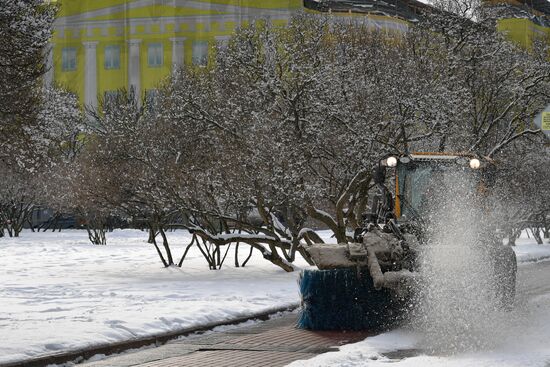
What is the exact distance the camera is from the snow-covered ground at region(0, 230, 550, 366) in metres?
13.3

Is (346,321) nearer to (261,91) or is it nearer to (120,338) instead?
(120,338)

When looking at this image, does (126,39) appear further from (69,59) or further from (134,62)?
(69,59)

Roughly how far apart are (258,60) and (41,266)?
11030 millimetres

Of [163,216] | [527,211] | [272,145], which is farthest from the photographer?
[527,211]

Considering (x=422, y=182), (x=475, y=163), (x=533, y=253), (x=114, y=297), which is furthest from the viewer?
(x=533, y=253)

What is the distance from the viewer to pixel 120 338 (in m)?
13.7

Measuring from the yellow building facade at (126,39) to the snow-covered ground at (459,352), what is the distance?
6340 cm

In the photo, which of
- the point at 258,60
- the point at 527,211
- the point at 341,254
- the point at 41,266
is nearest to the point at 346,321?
the point at 341,254

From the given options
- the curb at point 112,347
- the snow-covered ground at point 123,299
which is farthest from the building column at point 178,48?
the curb at point 112,347

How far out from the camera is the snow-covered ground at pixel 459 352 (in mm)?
11375

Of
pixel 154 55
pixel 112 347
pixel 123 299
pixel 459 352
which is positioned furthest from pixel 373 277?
pixel 154 55

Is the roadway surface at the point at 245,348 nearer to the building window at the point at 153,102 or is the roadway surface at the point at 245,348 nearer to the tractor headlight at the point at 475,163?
the tractor headlight at the point at 475,163

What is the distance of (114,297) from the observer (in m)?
20.6

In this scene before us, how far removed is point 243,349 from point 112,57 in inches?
2686
